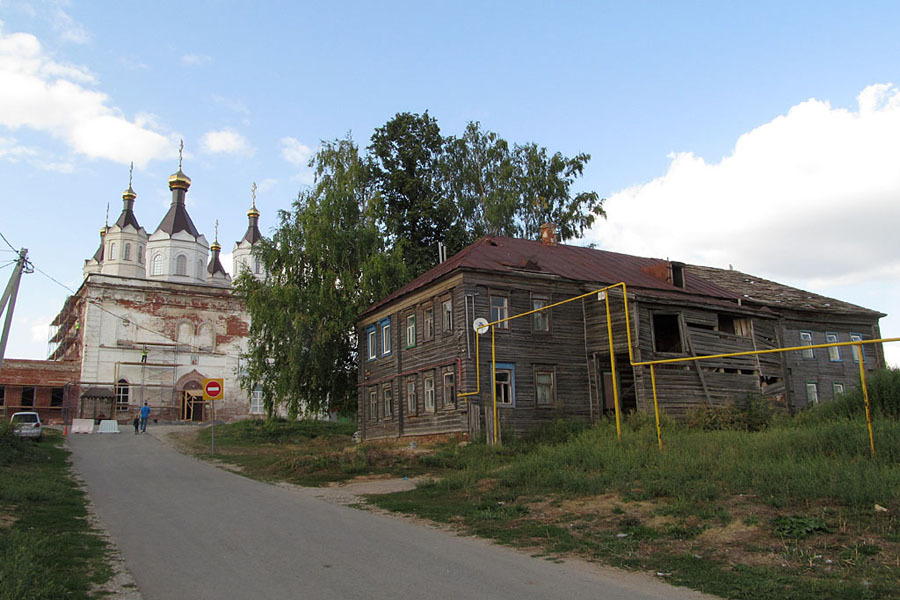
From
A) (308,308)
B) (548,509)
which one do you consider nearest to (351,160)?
(308,308)

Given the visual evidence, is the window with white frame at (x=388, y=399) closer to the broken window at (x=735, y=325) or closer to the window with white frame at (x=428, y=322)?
the window with white frame at (x=428, y=322)

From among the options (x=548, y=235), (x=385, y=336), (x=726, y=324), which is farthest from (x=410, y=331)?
(x=726, y=324)

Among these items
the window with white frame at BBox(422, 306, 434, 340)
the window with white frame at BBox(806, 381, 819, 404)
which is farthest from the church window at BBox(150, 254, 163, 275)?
the window with white frame at BBox(806, 381, 819, 404)

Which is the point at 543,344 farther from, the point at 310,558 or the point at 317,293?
the point at 310,558

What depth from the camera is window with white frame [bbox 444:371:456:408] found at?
25797mm

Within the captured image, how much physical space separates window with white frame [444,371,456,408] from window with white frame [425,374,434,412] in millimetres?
1160

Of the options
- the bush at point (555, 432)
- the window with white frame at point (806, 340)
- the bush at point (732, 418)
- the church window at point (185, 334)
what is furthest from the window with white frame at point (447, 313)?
the church window at point (185, 334)

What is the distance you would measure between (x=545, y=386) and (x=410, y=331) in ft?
20.6

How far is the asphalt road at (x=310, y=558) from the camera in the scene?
706cm

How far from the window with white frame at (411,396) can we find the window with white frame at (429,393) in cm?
104

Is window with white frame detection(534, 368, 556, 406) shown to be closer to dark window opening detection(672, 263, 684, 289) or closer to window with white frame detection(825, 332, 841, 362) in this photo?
dark window opening detection(672, 263, 684, 289)

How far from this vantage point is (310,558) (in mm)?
8477

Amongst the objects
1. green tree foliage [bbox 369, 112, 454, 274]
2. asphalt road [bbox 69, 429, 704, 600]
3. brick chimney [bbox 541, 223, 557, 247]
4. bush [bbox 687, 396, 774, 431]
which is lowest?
asphalt road [bbox 69, 429, 704, 600]

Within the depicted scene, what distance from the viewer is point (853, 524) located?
8.86 metres
